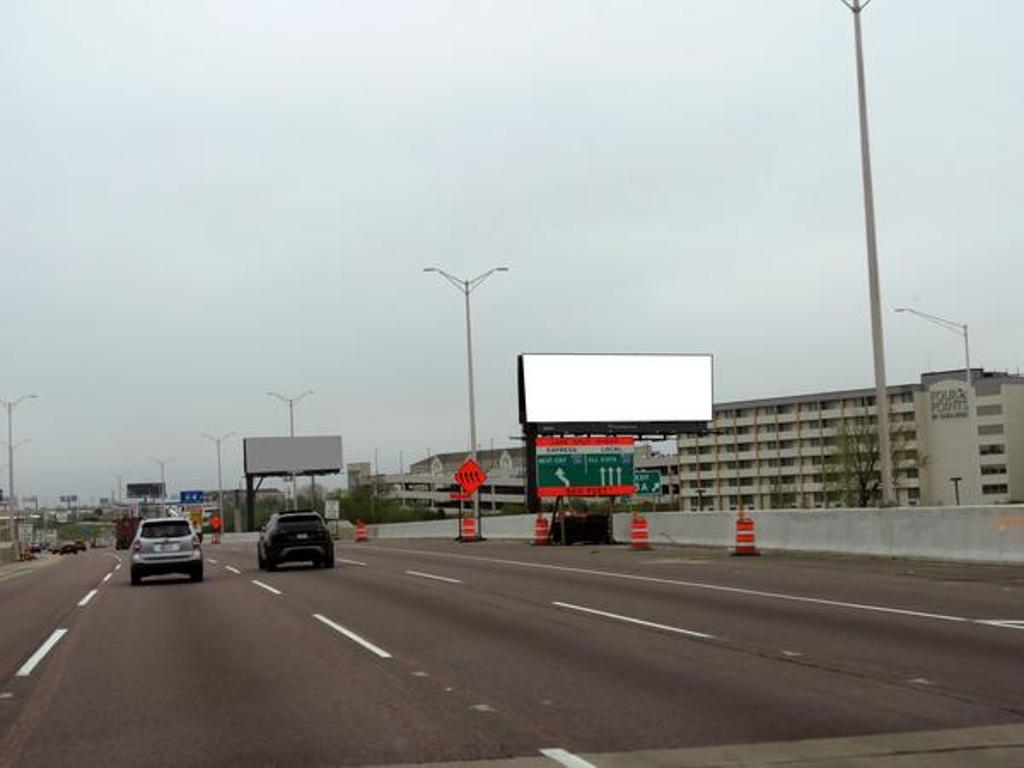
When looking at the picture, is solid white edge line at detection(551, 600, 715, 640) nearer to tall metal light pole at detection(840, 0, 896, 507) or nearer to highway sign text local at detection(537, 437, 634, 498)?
tall metal light pole at detection(840, 0, 896, 507)

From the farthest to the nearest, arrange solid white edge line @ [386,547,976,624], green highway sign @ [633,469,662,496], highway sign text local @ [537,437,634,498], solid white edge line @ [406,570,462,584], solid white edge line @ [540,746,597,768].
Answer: green highway sign @ [633,469,662,496], highway sign text local @ [537,437,634,498], solid white edge line @ [406,570,462,584], solid white edge line @ [386,547,976,624], solid white edge line @ [540,746,597,768]

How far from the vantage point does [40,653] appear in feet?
49.0

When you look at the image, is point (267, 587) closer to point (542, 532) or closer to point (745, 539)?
Answer: point (745, 539)

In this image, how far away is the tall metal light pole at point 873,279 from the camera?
2842 cm

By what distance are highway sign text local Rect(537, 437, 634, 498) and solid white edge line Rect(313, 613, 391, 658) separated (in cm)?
3011

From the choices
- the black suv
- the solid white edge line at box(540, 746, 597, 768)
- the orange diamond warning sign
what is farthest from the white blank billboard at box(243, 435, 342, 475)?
the solid white edge line at box(540, 746, 597, 768)

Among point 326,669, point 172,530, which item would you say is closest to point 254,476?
point 172,530

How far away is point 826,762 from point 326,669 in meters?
6.33

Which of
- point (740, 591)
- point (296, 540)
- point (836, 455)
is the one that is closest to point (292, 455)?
point (836, 455)

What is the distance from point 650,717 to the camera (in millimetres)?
9227

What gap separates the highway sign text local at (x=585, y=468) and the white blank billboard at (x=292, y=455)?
78.5 meters

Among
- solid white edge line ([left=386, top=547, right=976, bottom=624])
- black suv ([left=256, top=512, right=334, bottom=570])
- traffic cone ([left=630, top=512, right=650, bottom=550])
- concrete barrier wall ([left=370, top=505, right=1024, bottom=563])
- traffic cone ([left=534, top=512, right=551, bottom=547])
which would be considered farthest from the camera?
traffic cone ([left=534, top=512, right=551, bottom=547])

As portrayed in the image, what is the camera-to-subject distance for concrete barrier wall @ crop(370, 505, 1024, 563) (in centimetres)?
2438

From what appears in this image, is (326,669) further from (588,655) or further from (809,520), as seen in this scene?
(809,520)
